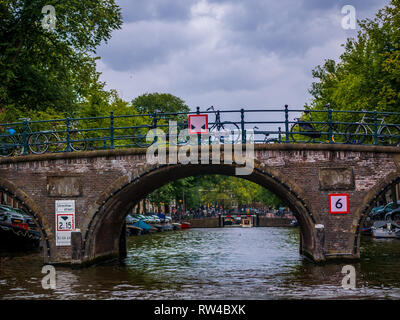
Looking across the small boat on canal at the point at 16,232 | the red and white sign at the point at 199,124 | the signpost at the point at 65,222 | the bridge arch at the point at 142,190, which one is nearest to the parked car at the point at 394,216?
the bridge arch at the point at 142,190

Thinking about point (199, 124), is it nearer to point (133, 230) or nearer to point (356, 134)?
point (356, 134)

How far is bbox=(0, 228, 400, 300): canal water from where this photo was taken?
11.9 meters

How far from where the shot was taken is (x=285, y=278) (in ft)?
46.1

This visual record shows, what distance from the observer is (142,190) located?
61.0ft

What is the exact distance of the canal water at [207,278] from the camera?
1186cm

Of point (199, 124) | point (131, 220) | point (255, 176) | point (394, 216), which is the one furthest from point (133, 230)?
point (199, 124)

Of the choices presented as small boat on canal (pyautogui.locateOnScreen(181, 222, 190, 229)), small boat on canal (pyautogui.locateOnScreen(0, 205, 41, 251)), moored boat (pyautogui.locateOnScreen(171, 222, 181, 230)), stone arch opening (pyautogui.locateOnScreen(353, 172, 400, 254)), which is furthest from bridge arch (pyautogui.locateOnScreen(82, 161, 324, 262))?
small boat on canal (pyautogui.locateOnScreen(181, 222, 190, 229))

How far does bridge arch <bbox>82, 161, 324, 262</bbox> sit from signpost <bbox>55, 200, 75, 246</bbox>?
0.52 meters

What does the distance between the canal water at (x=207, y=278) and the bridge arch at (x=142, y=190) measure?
661 millimetres

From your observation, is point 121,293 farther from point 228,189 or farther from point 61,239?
point 228,189

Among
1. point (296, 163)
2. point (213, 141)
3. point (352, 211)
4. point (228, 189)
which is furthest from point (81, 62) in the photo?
point (228, 189)

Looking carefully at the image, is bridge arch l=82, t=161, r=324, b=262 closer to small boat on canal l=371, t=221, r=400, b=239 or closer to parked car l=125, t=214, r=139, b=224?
small boat on canal l=371, t=221, r=400, b=239

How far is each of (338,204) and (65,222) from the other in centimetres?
851
